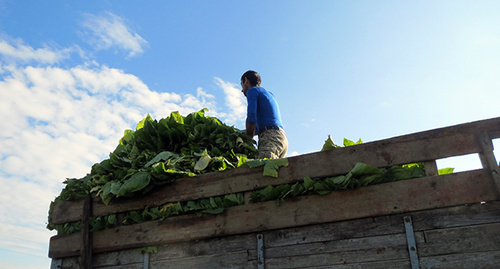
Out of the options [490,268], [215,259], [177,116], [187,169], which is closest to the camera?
[490,268]

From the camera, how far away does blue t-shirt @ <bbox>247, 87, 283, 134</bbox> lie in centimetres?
654

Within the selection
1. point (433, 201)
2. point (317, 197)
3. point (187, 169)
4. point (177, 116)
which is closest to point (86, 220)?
point (187, 169)

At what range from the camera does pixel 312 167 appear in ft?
16.3

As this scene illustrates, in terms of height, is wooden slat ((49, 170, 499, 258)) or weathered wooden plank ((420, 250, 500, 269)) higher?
wooden slat ((49, 170, 499, 258))

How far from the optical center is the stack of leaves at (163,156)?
5.66 m

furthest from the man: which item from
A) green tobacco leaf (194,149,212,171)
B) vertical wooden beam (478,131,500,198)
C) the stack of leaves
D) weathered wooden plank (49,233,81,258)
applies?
weathered wooden plank (49,233,81,258)

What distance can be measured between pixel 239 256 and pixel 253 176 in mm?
1012

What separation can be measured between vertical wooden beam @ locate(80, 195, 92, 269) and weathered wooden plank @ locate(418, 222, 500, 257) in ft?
14.6

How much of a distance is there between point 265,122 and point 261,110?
0.24m

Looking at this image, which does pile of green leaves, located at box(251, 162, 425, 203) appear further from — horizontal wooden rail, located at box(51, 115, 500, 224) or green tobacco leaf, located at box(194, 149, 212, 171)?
green tobacco leaf, located at box(194, 149, 212, 171)

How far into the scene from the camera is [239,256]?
4949 mm

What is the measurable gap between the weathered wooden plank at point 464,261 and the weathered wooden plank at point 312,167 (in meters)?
1.08

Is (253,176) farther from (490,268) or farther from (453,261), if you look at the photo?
(490,268)

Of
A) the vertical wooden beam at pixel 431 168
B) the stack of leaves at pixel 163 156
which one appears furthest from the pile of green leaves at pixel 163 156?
the vertical wooden beam at pixel 431 168
